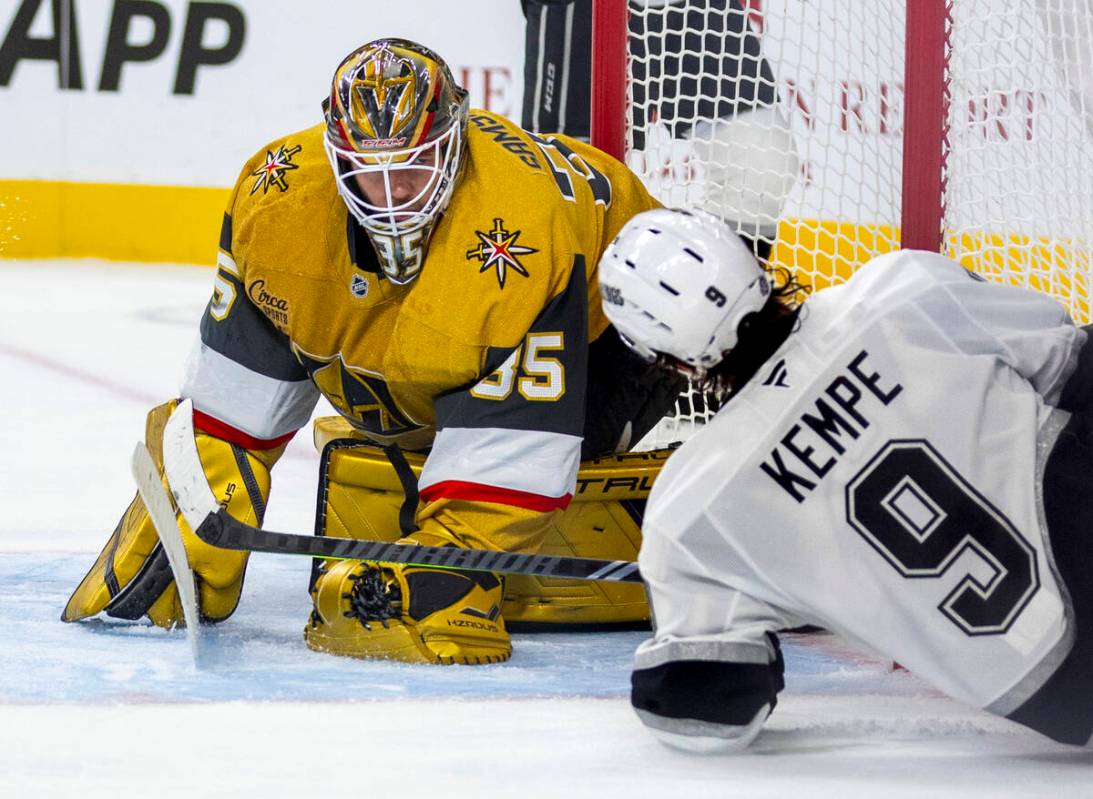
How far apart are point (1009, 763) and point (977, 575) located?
22 cm

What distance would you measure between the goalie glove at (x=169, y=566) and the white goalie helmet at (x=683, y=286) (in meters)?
0.89

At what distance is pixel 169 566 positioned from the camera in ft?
7.89

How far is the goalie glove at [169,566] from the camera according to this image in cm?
240

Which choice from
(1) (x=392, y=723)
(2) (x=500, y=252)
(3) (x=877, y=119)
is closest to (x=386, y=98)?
(2) (x=500, y=252)

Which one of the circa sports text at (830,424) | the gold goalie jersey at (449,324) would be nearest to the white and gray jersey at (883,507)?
the circa sports text at (830,424)

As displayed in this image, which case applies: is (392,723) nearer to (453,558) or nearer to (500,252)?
(453,558)

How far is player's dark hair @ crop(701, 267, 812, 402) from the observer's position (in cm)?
172

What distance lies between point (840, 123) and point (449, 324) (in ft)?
3.44

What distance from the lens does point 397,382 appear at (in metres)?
2.30

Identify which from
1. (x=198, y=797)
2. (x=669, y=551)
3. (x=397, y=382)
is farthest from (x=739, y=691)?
(x=397, y=382)

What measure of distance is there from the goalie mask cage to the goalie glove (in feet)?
2.63

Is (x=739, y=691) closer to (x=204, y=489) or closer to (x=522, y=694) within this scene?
(x=522, y=694)

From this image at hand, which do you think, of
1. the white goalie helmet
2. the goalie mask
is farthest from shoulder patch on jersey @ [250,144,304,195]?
the white goalie helmet

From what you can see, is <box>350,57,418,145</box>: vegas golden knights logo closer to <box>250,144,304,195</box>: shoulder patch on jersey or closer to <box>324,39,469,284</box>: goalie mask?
<box>324,39,469,284</box>: goalie mask
